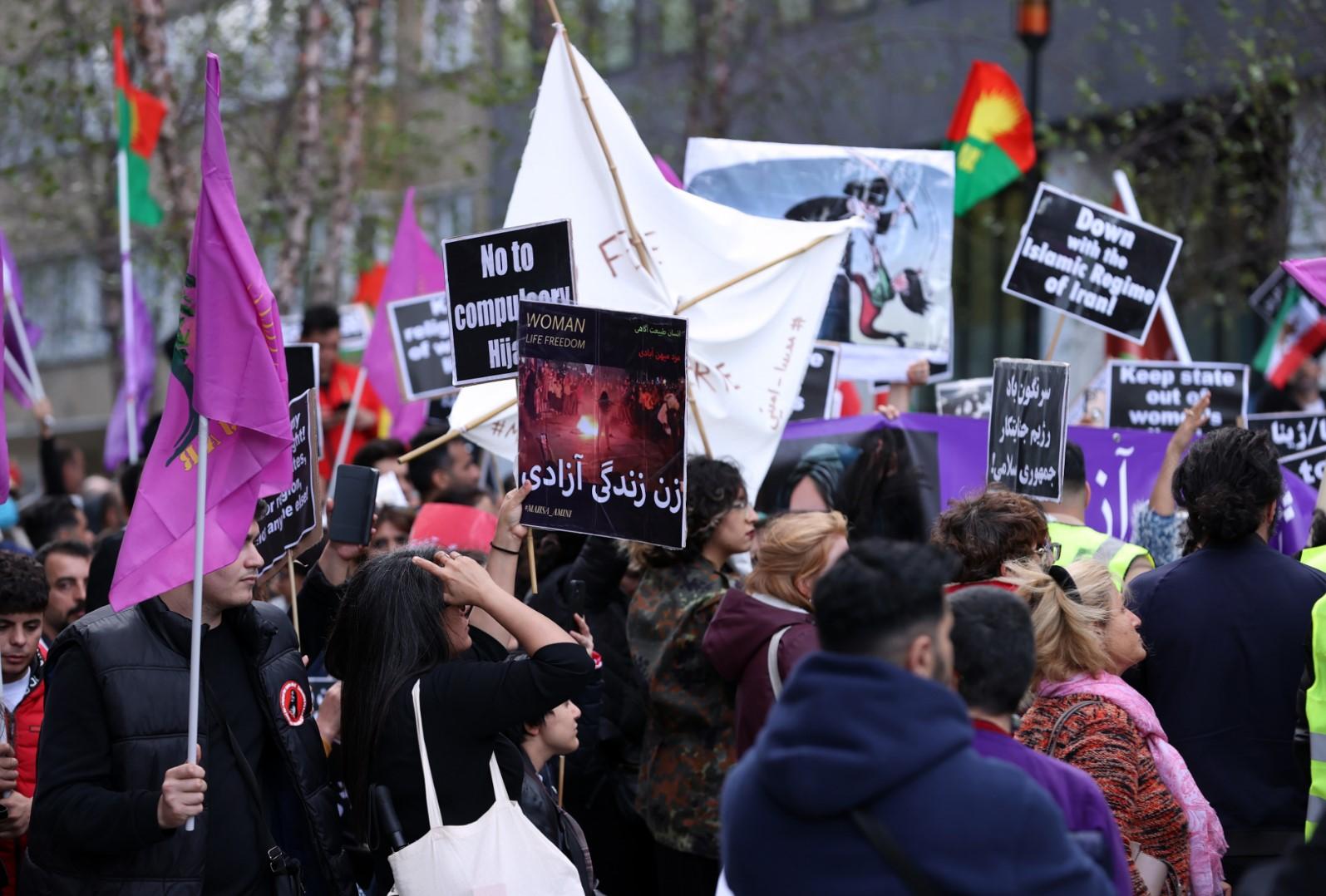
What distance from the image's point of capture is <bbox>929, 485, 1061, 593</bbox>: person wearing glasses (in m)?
4.98

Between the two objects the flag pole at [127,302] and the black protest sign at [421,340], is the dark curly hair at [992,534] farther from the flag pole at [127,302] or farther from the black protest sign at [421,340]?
the flag pole at [127,302]

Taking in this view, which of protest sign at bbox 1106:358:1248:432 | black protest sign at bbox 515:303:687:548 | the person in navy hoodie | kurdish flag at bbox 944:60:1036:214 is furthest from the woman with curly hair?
kurdish flag at bbox 944:60:1036:214

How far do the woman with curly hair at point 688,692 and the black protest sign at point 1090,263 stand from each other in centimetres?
322

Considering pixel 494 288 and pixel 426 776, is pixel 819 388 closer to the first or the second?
pixel 494 288

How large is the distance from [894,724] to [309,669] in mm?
4279

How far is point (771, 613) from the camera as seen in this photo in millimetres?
5211

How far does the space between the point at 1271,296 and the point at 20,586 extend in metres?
9.97

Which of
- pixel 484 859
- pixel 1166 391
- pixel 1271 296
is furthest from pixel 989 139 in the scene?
pixel 484 859

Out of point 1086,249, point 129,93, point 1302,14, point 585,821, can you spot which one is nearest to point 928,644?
point 585,821

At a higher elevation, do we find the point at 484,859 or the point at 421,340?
the point at 421,340

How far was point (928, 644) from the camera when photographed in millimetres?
3090

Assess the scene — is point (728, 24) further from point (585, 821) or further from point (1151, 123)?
point (585, 821)

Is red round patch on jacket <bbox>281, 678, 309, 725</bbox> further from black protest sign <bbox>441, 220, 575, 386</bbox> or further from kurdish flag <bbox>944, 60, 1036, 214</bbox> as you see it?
kurdish flag <bbox>944, 60, 1036, 214</bbox>

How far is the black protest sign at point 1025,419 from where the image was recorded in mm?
6855
